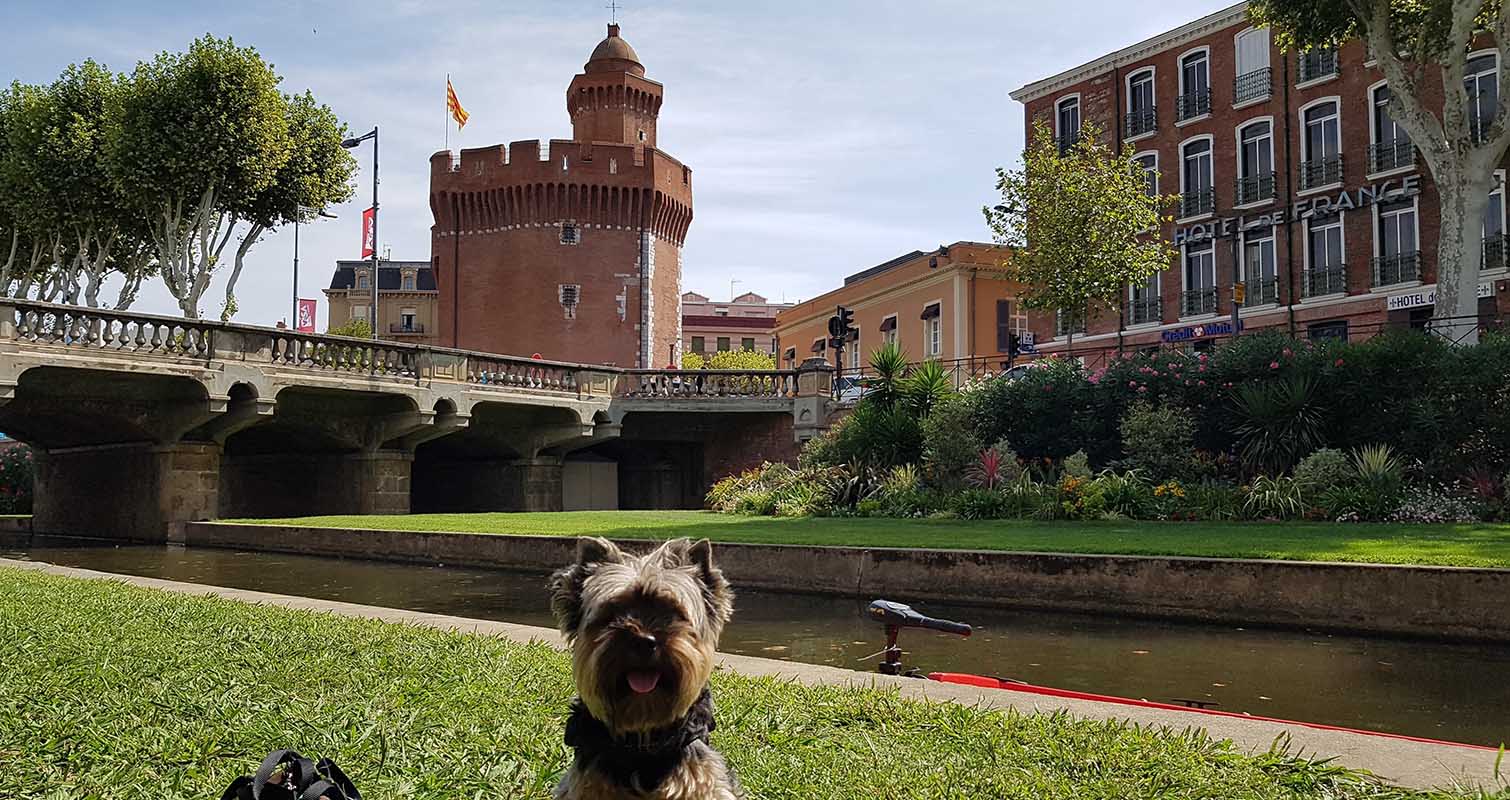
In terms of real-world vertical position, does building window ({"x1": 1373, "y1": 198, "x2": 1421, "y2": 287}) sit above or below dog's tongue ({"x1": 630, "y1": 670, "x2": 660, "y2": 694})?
above

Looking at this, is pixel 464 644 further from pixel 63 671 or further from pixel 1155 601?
pixel 1155 601

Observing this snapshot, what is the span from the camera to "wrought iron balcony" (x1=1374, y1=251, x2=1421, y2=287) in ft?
107

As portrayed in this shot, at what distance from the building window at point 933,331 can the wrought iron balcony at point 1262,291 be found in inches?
637

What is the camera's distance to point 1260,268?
3738 centimetres

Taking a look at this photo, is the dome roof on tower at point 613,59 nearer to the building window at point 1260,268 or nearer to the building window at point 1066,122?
the building window at point 1066,122

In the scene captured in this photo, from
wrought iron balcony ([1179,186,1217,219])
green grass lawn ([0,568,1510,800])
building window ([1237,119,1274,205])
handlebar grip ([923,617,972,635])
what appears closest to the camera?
green grass lawn ([0,568,1510,800])

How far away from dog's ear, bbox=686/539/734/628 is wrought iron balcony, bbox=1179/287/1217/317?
39016mm

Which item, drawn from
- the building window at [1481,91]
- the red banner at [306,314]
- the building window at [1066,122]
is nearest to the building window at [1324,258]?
the building window at [1481,91]

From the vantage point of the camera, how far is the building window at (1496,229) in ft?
102

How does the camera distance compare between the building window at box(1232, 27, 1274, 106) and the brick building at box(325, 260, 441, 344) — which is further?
the brick building at box(325, 260, 441, 344)

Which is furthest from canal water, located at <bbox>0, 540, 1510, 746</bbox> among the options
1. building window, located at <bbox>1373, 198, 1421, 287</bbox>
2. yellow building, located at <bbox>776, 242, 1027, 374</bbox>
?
yellow building, located at <bbox>776, 242, 1027, 374</bbox>

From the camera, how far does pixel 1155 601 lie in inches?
451

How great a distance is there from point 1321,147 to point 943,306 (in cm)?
1866

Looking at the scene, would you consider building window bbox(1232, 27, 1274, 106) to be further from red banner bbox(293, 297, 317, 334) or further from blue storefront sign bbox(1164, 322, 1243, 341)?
red banner bbox(293, 297, 317, 334)
